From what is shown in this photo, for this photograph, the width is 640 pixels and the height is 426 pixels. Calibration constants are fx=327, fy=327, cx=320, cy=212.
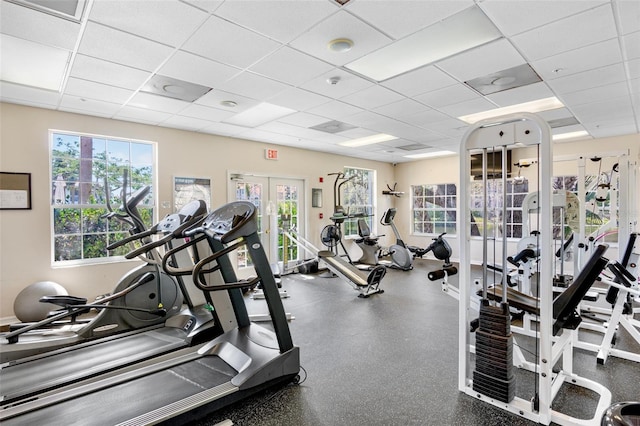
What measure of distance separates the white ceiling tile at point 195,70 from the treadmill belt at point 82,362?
2.49 metres

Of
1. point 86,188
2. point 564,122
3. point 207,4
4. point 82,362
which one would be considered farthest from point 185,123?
point 564,122

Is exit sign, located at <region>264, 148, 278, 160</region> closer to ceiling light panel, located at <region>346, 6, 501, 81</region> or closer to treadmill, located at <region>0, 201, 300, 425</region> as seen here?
ceiling light panel, located at <region>346, 6, 501, 81</region>

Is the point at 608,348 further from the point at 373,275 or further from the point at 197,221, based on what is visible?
the point at 197,221

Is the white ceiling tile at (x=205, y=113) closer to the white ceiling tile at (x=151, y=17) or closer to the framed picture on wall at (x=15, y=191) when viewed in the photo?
the white ceiling tile at (x=151, y=17)

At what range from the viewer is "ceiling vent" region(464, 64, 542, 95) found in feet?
10.5

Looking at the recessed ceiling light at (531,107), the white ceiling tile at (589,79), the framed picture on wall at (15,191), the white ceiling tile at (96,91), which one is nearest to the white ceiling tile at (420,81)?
the white ceiling tile at (589,79)

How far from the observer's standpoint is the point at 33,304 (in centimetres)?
368

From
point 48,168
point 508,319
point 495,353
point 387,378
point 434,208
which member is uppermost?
point 48,168

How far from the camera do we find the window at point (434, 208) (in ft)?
27.1

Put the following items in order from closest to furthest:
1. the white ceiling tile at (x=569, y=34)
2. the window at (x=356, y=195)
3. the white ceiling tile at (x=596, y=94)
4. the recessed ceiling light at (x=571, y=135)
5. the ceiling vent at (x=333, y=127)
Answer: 1. the white ceiling tile at (x=569, y=34)
2. the white ceiling tile at (x=596, y=94)
3. the ceiling vent at (x=333, y=127)
4. the recessed ceiling light at (x=571, y=135)
5. the window at (x=356, y=195)

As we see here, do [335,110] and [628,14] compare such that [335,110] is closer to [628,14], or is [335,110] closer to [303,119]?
[303,119]

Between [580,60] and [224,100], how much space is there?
142 inches

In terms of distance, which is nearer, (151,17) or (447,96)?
(151,17)

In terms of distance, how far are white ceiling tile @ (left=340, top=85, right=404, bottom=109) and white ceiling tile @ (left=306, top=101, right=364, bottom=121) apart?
133mm
